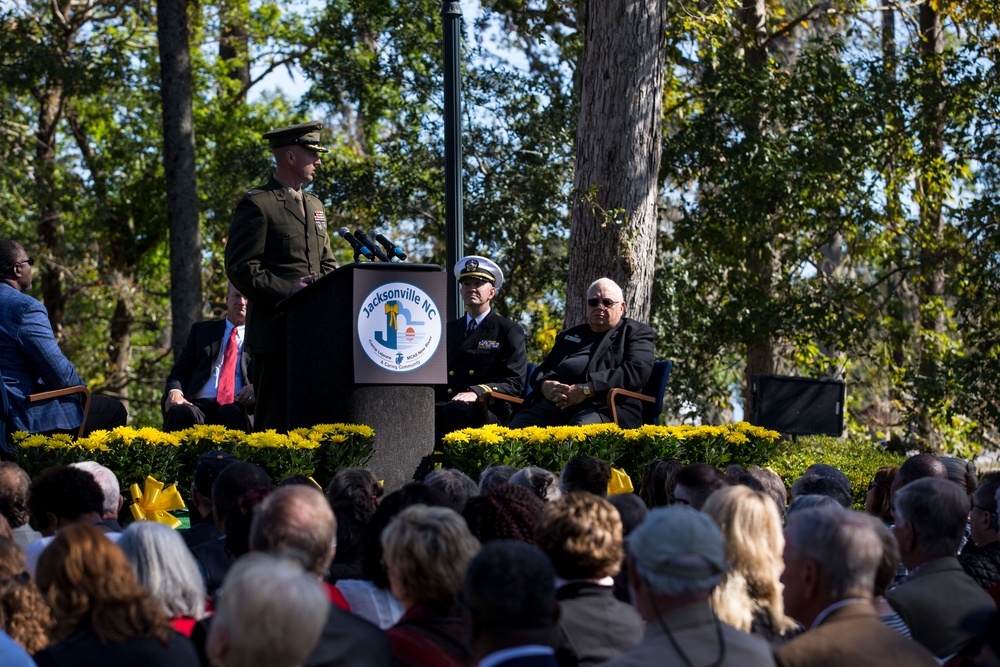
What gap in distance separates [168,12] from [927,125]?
32.2 feet

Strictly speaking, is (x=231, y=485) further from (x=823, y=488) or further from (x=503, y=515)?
(x=823, y=488)

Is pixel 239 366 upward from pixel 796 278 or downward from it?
downward

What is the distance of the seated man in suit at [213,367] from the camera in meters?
9.91

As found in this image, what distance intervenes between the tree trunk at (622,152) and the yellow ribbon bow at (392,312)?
14.4ft

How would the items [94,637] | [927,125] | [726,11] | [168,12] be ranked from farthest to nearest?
[168,12]
[927,125]
[726,11]
[94,637]

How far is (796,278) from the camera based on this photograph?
16172 mm

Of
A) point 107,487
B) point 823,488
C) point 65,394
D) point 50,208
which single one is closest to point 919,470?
point 823,488

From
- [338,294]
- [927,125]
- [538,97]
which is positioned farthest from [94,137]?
[338,294]

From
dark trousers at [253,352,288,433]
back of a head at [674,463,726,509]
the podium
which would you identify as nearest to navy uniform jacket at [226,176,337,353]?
dark trousers at [253,352,288,433]

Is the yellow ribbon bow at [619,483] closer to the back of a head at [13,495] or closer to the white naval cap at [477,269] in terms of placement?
the white naval cap at [477,269]

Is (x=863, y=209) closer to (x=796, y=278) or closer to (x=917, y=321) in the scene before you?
(x=796, y=278)

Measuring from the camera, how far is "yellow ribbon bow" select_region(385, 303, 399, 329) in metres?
7.36

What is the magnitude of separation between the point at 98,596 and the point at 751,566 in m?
1.88

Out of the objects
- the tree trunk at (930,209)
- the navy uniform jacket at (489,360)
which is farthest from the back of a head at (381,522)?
the tree trunk at (930,209)
